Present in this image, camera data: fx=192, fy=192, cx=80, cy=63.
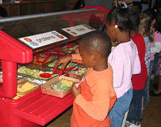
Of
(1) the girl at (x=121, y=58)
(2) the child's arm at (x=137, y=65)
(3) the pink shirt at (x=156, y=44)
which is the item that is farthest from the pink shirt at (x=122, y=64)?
(3) the pink shirt at (x=156, y=44)

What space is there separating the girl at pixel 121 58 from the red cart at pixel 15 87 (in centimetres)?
47

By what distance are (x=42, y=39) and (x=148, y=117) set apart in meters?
2.36

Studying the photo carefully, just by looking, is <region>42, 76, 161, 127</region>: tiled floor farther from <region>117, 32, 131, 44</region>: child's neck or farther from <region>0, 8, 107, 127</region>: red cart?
<region>117, 32, 131, 44</region>: child's neck

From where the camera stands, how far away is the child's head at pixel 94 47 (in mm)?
1241

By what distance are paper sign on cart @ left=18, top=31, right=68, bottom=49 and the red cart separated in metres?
0.04

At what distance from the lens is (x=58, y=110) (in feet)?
5.41

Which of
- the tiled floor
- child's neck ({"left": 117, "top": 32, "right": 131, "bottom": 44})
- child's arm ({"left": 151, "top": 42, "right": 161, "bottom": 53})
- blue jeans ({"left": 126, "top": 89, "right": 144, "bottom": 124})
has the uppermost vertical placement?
child's neck ({"left": 117, "top": 32, "right": 131, "bottom": 44})

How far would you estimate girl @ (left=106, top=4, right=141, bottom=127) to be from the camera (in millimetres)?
1570

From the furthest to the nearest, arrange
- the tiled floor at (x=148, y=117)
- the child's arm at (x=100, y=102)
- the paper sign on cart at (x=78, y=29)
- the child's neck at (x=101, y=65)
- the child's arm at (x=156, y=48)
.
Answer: the child's arm at (x=156, y=48) < the tiled floor at (x=148, y=117) < the paper sign on cart at (x=78, y=29) < the child's neck at (x=101, y=65) < the child's arm at (x=100, y=102)

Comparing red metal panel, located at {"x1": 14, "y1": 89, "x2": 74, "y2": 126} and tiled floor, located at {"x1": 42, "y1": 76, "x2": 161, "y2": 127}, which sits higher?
red metal panel, located at {"x1": 14, "y1": 89, "x2": 74, "y2": 126}

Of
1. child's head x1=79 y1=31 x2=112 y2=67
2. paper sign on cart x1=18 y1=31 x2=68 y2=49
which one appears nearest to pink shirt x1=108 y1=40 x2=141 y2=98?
child's head x1=79 y1=31 x2=112 y2=67

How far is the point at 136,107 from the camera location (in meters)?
2.53

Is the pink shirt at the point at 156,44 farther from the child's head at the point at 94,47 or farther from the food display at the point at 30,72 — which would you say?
the child's head at the point at 94,47

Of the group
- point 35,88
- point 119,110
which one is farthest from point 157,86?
point 35,88
